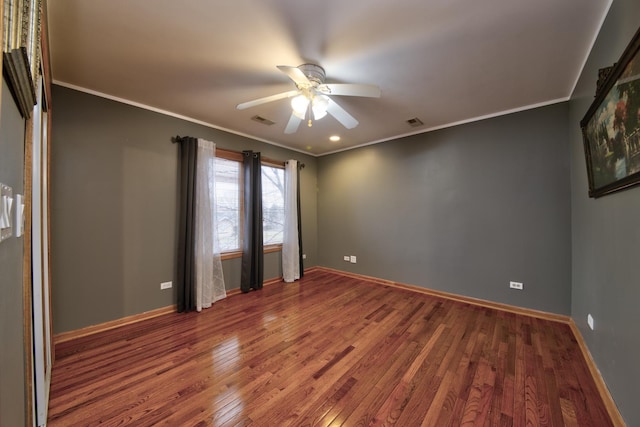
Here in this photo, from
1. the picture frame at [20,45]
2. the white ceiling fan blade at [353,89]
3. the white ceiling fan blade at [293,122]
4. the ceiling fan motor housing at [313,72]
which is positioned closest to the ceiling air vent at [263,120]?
the white ceiling fan blade at [293,122]

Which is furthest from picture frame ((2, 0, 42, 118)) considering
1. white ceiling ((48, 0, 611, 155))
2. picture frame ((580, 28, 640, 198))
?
picture frame ((580, 28, 640, 198))

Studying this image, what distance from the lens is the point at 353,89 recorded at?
1.95 m

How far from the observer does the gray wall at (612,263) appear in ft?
4.38

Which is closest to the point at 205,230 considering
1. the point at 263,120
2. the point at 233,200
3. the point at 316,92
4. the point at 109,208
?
the point at 233,200

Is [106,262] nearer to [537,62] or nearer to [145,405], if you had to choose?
[145,405]

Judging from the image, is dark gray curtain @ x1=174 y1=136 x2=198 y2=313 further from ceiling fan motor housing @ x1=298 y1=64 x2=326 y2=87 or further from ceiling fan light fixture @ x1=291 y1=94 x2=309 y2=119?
ceiling fan motor housing @ x1=298 y1=64 x2=326 y2=87

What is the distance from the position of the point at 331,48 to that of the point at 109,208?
2.72m

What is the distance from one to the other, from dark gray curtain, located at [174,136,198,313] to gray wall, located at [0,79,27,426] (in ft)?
7.33

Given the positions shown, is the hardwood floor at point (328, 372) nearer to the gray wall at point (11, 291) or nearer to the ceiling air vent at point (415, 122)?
the gray wall at point (11, 291)

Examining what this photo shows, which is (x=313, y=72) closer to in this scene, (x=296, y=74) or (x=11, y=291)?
(x=296, y=74)

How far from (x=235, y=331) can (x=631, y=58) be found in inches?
134

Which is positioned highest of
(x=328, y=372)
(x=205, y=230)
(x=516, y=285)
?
(x=205, y=230)

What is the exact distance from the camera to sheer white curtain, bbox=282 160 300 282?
4426 millimetres

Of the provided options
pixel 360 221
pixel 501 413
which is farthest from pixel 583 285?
pixel 360 221
